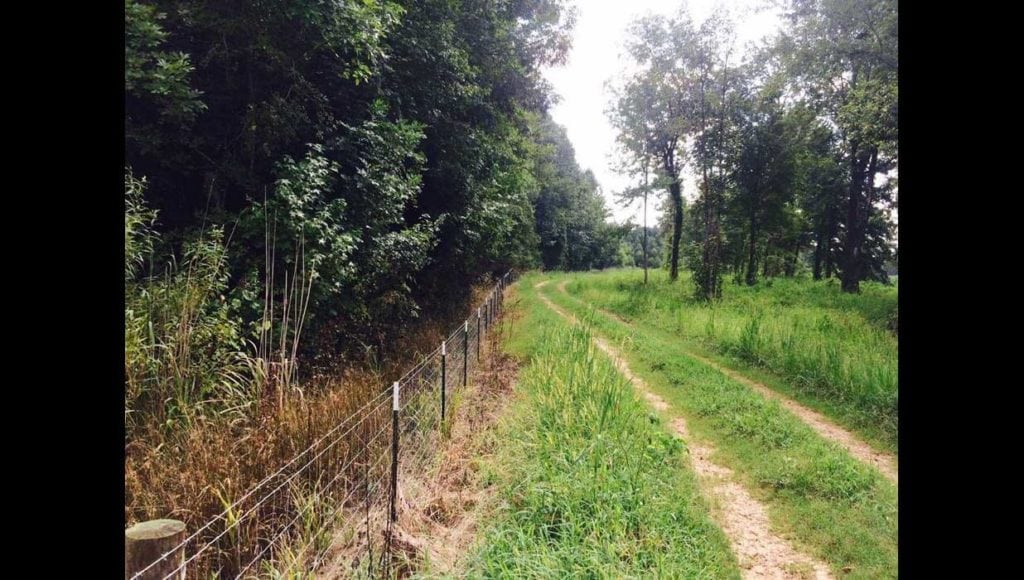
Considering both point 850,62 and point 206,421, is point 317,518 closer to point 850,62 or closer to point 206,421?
point 206,421

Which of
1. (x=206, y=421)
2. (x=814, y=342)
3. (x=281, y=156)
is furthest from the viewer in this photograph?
(x=814, y=342)

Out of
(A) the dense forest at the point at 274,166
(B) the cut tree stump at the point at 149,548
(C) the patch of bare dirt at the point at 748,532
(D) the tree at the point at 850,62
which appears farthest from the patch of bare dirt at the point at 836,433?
(D) the tree at the point at 850,62

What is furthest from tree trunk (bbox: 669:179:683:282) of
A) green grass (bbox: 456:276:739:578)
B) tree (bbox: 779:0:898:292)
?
green grass (bbox: 456:276:739:578)

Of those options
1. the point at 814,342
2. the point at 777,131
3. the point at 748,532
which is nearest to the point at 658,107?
the point at 777,131

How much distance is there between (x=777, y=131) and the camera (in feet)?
73.3

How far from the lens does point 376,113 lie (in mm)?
7684

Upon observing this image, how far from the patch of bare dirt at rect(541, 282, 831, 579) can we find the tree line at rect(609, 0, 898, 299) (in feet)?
36.3

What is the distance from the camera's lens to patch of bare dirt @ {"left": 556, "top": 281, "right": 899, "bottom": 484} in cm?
496

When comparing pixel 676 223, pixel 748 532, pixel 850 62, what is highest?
pixel 850 62

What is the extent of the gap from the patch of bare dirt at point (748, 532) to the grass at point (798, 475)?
12cm

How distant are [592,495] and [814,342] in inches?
297
